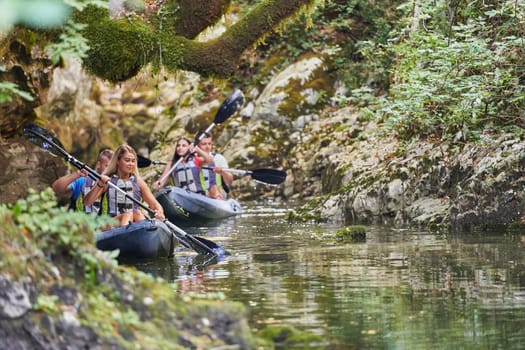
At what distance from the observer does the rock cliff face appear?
39.5ft

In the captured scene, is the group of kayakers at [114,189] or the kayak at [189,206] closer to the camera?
the group of kayakers at [114,189]

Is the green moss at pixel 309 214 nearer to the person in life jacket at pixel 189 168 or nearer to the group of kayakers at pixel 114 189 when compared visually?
the person in life jacket at pixel 189 168

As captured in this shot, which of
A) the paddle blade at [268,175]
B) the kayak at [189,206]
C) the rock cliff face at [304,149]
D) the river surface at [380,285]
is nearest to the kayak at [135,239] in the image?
the river surface at [380,285]

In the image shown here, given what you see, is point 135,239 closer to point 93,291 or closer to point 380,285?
point 380,285

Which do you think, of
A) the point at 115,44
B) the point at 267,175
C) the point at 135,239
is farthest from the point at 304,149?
the point at 135,239

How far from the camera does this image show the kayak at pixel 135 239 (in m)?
9.79

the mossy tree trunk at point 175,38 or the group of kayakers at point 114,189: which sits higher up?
the mossy tree trunk at point 175,38

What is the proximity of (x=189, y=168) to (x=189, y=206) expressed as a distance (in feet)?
3.90

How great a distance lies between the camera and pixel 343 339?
531cm

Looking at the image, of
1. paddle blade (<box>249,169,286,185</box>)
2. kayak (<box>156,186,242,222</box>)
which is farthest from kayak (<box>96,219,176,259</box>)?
paddle blade (<box>249,169,286,185</box>)

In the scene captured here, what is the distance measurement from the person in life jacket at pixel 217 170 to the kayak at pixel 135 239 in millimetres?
6981

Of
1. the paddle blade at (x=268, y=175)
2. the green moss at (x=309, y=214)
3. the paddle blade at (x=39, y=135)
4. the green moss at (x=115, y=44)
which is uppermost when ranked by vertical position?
the green moss at (x=115, y=44)

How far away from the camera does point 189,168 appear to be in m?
17.2

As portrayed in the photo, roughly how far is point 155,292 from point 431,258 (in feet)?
15.7
